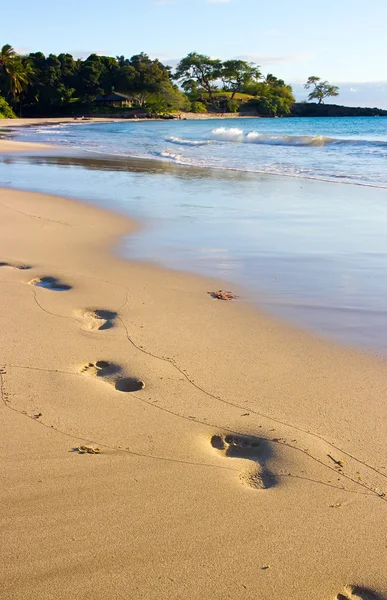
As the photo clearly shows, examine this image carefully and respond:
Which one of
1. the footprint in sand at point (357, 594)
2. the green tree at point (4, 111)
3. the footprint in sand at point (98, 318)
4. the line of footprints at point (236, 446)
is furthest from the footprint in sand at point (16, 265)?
the green tree at point (4, 111)

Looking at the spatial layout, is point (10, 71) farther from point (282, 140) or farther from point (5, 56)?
point (282, 140)

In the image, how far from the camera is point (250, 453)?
98.0 inches

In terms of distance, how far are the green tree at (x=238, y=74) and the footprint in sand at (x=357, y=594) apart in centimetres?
10106

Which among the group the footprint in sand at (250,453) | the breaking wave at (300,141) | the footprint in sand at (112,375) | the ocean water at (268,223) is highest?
the breaking wave at (300,141)

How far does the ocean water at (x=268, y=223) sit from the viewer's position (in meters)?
4.57

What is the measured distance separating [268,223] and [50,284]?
3548 millimetres

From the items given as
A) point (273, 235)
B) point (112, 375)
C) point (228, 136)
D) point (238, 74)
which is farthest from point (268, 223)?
point (238, 74)

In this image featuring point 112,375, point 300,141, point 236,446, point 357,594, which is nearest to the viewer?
point 357,594

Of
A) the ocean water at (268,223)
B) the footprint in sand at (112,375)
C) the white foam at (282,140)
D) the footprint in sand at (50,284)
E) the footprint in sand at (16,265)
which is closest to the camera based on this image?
the footprint in sand at (112,375)

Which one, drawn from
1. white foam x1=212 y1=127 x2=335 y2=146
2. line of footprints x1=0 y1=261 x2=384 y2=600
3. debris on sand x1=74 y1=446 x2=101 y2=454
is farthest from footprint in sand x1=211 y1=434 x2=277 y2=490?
white foam x1=212 y1=127 x2=335 y2=146

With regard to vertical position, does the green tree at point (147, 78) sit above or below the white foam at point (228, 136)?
above

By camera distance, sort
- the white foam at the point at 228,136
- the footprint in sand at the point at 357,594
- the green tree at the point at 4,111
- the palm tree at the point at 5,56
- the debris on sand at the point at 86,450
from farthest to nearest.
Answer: the palm tree at the point at 5,56, the green tree at the point at 4,111, the white foam at the point at 228,136, the debris on sand at the point at 86,450, the footprint in sand at the point at 357,594

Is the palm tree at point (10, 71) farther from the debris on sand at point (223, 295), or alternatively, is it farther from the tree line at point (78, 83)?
the debris on sand at point (223, 295)

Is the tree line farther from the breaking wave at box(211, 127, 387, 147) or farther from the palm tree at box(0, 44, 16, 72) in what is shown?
the breaking wave at box(211, 127, 387, 147)
